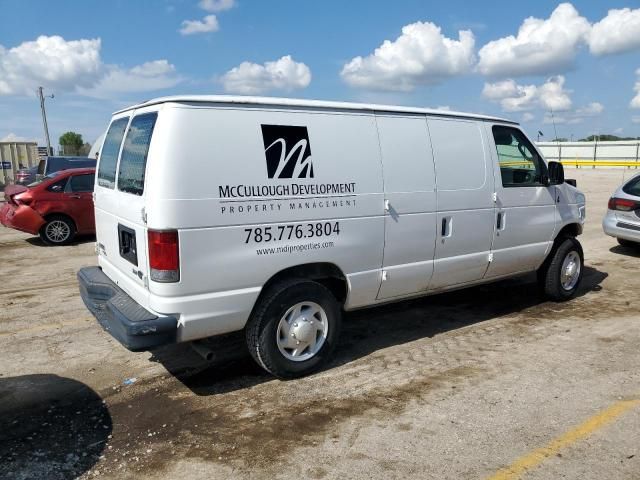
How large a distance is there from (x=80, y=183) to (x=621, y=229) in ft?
34.3

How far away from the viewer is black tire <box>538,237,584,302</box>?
256 inches

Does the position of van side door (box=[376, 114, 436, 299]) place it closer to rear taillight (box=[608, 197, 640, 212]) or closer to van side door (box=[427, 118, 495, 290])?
van side door (box=[427, 118, 495, 290])

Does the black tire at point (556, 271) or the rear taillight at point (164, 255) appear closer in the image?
the rear taillight at point (164, 255)

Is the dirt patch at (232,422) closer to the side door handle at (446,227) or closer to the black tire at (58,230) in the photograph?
the side door handle at (446,227)

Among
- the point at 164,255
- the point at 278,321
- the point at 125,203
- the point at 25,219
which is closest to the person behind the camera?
the point at 164,255

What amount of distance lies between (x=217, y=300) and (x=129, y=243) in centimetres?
89

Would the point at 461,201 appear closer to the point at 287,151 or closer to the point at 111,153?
the point at 287,151

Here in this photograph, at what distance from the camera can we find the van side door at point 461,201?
508 cm

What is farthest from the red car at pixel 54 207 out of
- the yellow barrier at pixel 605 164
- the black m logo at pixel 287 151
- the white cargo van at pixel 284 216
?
the yellow barrier at pixel 605 164

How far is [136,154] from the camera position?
4043mm

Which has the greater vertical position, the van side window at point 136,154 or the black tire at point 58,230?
the van side window at point 136,154

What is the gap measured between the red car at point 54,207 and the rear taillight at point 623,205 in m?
10.1

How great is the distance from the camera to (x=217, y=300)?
12.7 ft

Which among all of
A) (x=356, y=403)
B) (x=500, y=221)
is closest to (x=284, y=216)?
(x=356, y=403)
